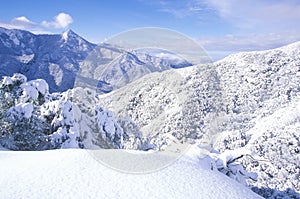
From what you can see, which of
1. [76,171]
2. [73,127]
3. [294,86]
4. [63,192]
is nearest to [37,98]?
[73,127]

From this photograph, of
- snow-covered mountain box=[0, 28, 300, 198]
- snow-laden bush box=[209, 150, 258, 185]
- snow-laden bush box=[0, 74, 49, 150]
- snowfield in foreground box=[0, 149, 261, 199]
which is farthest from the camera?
snow-laden bush box=[0, 74, 49, 150]

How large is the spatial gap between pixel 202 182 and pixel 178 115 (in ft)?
6.57

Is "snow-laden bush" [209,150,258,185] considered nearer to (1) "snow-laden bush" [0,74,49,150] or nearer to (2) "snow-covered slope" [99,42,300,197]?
(2) "snow-covered slope" [99,42,300,197]

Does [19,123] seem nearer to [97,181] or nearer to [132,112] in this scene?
[132,112]

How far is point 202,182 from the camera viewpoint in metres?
6.98

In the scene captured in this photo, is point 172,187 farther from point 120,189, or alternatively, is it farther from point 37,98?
point 37,98

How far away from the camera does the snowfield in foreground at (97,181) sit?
20.2 feet

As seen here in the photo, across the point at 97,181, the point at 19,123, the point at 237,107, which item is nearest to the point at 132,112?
the point at 97,181

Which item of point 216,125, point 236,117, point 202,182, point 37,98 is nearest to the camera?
point 202,182

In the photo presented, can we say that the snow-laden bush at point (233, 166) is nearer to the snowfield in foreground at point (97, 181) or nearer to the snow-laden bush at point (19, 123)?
the snowfield in foreground at point (97, 181)

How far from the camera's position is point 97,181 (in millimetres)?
6641

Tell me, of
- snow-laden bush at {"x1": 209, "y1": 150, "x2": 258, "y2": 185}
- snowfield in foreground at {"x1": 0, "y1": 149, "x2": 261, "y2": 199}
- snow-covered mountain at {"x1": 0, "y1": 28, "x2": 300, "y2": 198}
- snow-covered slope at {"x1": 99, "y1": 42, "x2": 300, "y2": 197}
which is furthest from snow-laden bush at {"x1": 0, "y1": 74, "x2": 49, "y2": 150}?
snow-laden bush at {"x1": 209, "y1": 150, "x2": 258, "y2": 185}

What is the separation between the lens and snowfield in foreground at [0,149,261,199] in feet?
20.2

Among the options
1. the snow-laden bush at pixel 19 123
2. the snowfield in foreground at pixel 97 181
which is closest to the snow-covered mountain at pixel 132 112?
the snow-laden bush at pixel 19 123
